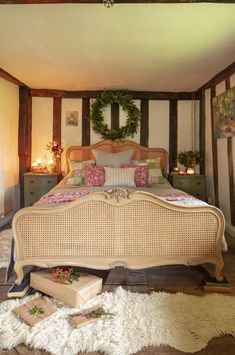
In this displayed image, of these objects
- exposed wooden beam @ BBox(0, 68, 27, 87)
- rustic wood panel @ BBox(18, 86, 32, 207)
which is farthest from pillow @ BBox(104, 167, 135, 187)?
exposed wooden beam @ BBox(0, 68, 27, 87)

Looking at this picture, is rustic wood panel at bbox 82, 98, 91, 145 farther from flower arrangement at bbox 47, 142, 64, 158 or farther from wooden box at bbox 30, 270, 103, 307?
wooden box at bbox 30, 270, 103, 307

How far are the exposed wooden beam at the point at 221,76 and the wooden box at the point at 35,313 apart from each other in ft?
10.8

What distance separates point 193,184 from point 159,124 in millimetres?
1239

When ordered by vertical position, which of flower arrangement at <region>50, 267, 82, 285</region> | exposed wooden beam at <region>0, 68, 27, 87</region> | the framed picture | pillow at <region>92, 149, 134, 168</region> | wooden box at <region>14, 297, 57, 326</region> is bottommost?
wooden box at <region>14, 297, 57, 326</region>

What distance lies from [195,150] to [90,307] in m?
3.52

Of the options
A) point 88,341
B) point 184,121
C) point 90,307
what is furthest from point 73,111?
point 88,341

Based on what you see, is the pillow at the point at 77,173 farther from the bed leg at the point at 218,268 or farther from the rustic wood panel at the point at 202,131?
the bed leg at the point at 218,268

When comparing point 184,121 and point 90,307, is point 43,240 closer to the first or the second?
point 90,307

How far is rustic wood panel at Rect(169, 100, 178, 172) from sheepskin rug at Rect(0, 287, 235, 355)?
2949 mm

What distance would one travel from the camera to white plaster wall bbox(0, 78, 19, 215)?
3.95 metres

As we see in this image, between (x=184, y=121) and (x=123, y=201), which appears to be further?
(x=184, y=121)

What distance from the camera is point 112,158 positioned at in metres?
4.15

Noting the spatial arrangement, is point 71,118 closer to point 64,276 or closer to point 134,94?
point 134,94

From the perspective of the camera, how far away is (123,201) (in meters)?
2.15
